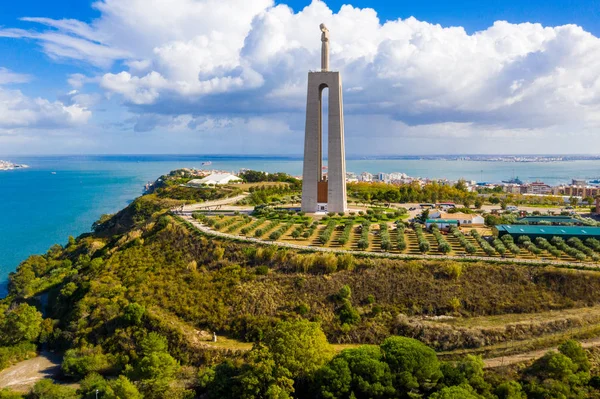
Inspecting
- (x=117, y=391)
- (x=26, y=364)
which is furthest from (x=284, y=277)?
(x=26, y=364)

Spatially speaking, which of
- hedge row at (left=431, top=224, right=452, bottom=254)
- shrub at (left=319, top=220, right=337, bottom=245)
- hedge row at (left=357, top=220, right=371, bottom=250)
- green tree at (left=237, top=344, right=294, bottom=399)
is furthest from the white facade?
green tree at (left=237, top=344, right=294, bottom=399)

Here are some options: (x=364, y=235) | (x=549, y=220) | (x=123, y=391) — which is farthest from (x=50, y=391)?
(x=549, y=220)

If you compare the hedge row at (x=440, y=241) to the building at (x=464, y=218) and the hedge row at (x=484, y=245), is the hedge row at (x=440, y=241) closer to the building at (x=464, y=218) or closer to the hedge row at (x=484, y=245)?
the hedge row at (x=484, y=245)

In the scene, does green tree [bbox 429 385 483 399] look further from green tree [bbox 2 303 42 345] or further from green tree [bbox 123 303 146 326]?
green tree [bbox 2 303 42 345]

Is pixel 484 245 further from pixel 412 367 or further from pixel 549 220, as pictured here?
pixel 412 367

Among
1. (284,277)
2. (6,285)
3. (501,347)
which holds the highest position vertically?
(284,277)

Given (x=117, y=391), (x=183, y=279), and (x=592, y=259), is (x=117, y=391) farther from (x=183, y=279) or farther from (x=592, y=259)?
(x=592, y=259)

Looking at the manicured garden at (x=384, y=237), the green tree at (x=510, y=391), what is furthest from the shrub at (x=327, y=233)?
the green tree at (x=510, y=391)
